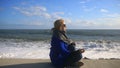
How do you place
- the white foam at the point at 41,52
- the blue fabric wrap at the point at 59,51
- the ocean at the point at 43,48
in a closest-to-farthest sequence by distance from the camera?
the blue fabric wrap at the point at 59,51, the white foam at the point at 41,52, the ocean at the point at 43,48

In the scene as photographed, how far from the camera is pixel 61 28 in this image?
14.6ft

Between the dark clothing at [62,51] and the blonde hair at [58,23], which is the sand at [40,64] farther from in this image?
the blonde hair at [58,23]

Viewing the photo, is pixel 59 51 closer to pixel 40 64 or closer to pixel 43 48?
pixel 40 64

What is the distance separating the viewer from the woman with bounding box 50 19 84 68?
14.3ft

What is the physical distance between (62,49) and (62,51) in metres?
0.05

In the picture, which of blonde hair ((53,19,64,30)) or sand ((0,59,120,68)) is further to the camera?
sand ((0,59,120,68))

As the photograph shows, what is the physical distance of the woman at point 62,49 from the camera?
171 inches

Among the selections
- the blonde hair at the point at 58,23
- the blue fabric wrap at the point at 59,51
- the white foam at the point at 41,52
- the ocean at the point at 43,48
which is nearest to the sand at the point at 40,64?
the blue fabric wrap at the point at 59,51

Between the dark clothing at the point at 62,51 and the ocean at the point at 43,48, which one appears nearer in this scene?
the dark clothing at the point at 62,51

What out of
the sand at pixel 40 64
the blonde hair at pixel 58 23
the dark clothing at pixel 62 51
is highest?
the blonde hair at pixel 58 23

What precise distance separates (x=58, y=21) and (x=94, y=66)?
1.59m

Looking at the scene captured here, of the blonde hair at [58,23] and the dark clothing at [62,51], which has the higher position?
the blonde hair at [58,23]

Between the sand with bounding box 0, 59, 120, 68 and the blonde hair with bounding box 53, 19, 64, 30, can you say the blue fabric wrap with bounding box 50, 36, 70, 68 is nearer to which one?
the blonde hair with bounding box 53, 19, 64, 30

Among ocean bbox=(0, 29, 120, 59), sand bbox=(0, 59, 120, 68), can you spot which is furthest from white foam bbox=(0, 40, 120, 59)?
sand bbox=(0, 59, 120, 68)
